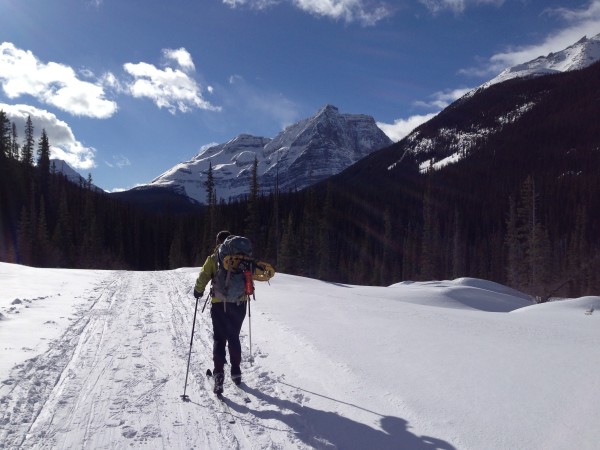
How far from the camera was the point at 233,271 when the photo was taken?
638cm

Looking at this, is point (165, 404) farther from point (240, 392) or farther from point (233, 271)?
point (233, 271)

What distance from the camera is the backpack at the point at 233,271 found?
634 cm

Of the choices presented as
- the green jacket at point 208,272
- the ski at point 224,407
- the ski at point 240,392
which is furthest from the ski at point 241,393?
the green jacket at point 208,272

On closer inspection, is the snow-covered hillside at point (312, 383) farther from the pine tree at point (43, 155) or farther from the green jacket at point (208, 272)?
the pine tree at point (43, 155)

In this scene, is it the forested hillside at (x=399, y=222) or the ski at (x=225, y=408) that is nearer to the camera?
the ski at (x=225, y=408)

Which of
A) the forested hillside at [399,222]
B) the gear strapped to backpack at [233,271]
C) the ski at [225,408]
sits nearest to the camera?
the ski at [225,408]

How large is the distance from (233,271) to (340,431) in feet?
8.99

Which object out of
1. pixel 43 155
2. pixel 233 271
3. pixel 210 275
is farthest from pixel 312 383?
pixel 43 155

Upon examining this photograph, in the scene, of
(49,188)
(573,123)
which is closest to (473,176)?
(573,123)

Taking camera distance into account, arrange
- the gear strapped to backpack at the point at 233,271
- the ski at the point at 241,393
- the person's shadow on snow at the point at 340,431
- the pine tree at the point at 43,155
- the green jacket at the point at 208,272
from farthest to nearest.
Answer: the pine tree at the point at 43,155 → the green jacket at the point at 208,272 → the gear strapped to backpack at the point at 233,271 → the ski at the point at 241,393 → the person's shadow on snow at the point at 340,431

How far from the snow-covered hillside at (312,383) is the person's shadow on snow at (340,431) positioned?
0.07 feet

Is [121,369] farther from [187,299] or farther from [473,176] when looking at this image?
[473,176]

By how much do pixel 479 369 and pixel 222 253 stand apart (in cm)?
440

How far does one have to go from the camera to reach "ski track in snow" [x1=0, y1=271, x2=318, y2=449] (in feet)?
15.2
